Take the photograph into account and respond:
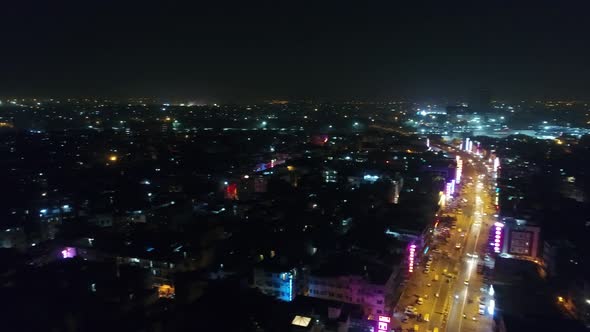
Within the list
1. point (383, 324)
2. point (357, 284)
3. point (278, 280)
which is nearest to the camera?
point (383, 324)

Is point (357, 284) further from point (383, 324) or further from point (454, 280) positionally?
point (454, 280)

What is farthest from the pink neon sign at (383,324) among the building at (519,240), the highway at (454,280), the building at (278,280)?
the building at (519,240)

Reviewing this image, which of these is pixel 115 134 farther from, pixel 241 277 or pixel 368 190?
pixel 241 277

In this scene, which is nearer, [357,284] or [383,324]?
[383,324]

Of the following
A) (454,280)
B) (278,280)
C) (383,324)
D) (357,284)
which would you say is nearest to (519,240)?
(454,280)

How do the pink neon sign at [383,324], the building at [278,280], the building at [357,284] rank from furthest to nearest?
1. the building at [278,280]
2. the building at [357,284]
3. the pink neon sign at [383,324]

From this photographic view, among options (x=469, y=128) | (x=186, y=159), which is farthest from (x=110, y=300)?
(x=469, y=128)

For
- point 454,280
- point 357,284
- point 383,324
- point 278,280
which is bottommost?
point 454,280

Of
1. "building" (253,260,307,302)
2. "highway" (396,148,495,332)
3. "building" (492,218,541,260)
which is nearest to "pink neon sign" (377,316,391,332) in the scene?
"highway" (396,148,495,332)

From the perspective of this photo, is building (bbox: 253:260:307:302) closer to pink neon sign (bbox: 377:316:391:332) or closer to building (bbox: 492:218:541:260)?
pink neon sign (bbox: 377:316:391:332)

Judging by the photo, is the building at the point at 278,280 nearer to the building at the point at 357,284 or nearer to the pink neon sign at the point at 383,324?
the building at the point at 357,284
